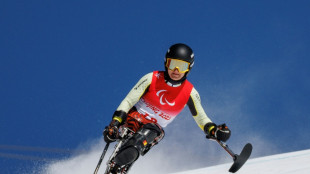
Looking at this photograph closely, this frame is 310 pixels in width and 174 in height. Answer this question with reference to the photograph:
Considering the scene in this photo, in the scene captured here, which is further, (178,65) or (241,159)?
(178,65)

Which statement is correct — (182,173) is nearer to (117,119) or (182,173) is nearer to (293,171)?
(293,171)

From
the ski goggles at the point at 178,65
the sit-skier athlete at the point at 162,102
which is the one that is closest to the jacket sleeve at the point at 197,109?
the sit-skier athlete at the point at 162,102

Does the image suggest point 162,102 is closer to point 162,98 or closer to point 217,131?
point 162,98

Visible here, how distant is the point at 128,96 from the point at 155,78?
349 mm

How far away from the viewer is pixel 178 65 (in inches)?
142

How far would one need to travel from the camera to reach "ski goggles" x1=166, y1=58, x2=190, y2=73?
3591 millimetres

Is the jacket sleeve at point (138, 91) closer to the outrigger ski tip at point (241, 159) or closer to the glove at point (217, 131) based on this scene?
the glove at point (217, 131)

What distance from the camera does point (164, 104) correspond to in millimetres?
3846

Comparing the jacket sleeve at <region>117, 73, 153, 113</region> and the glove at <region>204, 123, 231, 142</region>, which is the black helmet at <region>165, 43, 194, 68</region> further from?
the glove at <region>204, 123, 231, 142</region>

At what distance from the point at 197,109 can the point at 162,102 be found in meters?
0.47

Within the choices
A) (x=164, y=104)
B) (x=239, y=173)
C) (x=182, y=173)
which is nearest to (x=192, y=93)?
(x=164, y=104)

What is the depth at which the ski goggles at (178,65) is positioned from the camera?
3.59 meters

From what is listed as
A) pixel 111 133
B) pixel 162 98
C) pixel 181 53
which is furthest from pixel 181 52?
pixel 111 133

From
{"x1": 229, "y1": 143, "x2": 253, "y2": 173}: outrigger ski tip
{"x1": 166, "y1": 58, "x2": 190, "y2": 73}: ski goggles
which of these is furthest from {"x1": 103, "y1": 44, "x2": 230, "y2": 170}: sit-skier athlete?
{"x1": 229, "y1": 143, "x2": 253, "y2": 173}: outrigger ski tip
